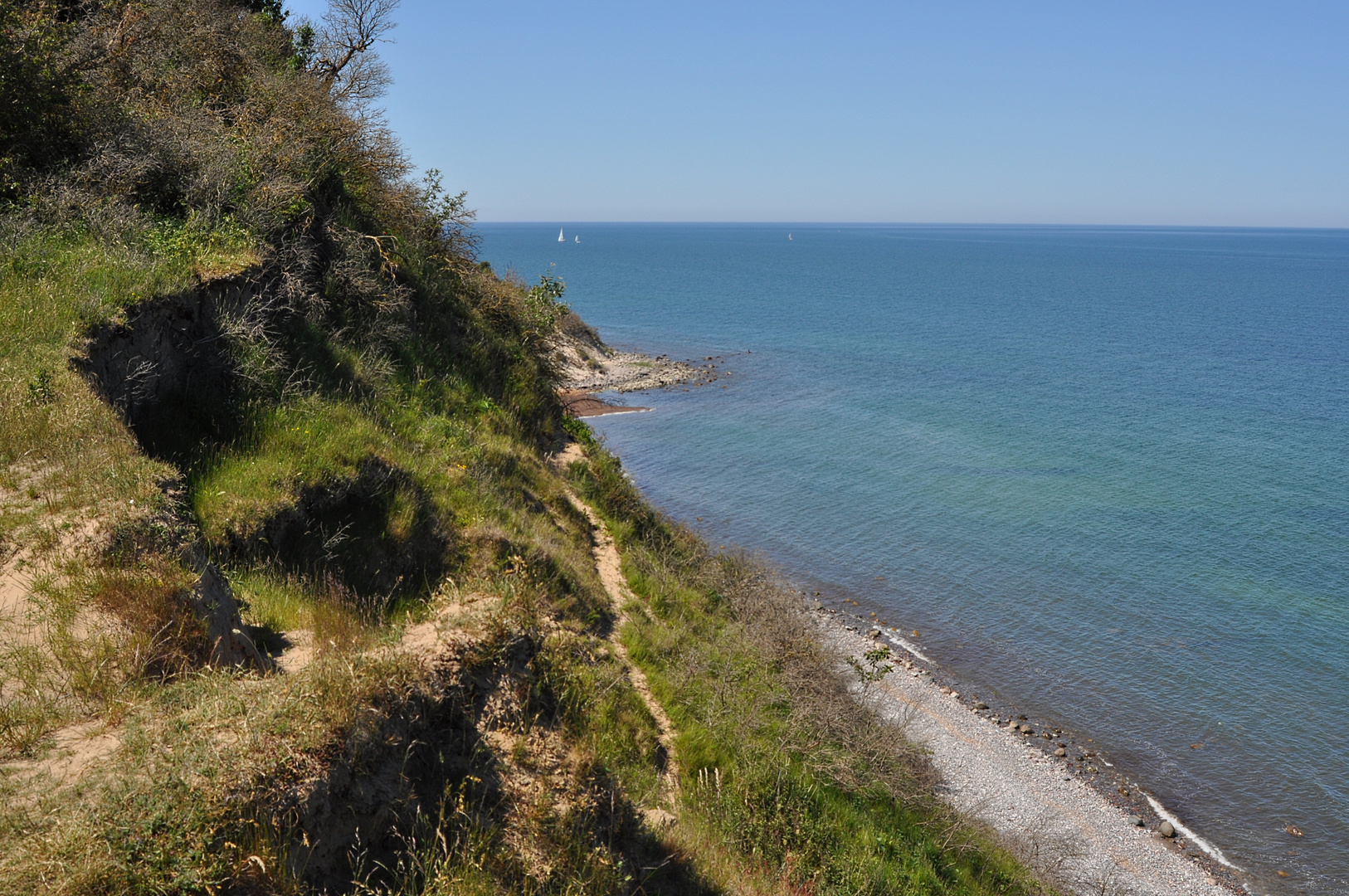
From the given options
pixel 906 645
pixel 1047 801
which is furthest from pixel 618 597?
pixel 906 645

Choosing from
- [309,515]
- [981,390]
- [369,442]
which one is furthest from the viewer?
[981,390]

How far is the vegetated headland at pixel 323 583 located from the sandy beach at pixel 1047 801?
4.55 feet

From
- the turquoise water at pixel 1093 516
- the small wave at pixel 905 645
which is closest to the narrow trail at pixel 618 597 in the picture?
the small wave at pixel 905 645

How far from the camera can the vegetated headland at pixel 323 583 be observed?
5.10 m

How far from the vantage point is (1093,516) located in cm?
3528

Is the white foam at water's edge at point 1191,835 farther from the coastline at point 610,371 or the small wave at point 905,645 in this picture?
the coastline at point 610,371

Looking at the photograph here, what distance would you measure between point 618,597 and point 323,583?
6.68 meters

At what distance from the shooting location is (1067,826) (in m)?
18.0

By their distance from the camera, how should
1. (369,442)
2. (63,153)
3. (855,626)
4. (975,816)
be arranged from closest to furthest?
(369,442) → (63,153) → (975,816) → (855,626)

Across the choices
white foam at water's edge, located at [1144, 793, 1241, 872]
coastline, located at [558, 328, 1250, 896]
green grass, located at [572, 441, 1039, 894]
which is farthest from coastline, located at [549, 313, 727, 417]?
white foam at water's edge, located at [1144, 793, 1241, 872]

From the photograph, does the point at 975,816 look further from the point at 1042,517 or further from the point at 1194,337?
the point at 1194,337

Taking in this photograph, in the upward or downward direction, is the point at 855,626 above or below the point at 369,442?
below

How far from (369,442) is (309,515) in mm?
2048

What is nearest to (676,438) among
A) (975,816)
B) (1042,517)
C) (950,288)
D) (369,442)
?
(1042,517)
